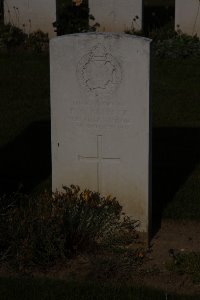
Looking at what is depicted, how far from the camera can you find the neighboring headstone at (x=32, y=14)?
14.5 metres

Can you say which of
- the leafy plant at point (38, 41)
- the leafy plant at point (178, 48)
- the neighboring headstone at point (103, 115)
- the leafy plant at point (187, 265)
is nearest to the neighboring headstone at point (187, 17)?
the leafy plant at point (178, 48)

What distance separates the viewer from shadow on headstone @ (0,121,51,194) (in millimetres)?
8523

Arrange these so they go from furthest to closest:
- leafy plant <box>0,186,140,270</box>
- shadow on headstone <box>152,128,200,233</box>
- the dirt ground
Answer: shadow on headstone <box>152,128,200,233</box> → leafy plant <box>0,186,140,270</box> → the dirt ground

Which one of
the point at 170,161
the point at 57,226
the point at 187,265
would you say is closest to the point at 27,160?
the point at 170,161

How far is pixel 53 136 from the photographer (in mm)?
7066

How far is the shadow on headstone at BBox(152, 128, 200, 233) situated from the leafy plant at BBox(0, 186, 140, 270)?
619 millimetres

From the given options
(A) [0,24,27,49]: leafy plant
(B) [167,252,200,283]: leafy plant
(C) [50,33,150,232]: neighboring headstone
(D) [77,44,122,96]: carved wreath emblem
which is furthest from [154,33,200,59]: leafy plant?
(B) [167,252,200,283]: leafy plant

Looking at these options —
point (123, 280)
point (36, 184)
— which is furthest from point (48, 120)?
point (123, 280)

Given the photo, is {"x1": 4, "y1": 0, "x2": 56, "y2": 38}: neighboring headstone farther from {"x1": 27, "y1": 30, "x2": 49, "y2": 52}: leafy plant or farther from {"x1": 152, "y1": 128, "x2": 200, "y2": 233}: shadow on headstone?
{"x1": 152, "y1": 128, "x2": 200, "y2": 233}: shadow on headstone

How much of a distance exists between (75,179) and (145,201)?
0.62 m

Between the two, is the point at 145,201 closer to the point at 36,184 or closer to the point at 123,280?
the point at 123,280

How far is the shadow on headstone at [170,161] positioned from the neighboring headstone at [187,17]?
4318 millimetres

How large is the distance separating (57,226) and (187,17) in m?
8.47

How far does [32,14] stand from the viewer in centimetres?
1459
